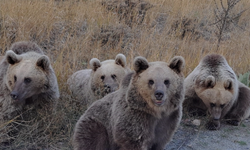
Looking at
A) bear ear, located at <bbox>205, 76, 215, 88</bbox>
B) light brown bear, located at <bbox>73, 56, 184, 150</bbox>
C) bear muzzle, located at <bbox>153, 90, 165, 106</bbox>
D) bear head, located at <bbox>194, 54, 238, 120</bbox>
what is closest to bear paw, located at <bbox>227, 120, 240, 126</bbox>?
bear head, located at <bbox>194, 54, 238, 120</bbox>

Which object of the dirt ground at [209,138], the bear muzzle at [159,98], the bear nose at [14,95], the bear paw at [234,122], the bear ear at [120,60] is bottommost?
the bear paw at [234,122]

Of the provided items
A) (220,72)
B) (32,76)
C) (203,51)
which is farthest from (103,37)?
(32,76)

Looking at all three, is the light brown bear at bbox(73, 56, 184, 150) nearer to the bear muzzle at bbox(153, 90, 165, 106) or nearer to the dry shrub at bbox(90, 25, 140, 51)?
the bear muzzle at bbox(153, 90, 165, 106)

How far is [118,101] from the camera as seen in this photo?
374 cm

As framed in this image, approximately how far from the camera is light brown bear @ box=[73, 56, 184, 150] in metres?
3.50

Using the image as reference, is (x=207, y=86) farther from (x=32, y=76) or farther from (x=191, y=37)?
(x=191, y=37)

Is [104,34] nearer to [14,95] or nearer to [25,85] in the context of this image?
[25,85]

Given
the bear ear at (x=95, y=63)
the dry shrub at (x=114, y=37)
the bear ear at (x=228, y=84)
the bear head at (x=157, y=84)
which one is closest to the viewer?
the bear head at (x=157, y=84)

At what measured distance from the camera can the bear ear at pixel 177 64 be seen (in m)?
3.53

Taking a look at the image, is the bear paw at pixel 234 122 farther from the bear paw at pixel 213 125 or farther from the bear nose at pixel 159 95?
the bear nose at pixel 159 95

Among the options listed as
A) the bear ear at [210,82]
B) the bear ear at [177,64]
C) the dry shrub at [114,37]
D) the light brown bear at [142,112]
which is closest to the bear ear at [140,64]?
the light brown bear at [142,112]

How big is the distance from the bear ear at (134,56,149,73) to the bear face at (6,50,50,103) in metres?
1.60

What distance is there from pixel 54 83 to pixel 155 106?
6.29 ft

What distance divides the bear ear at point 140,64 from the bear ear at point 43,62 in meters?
1.58
